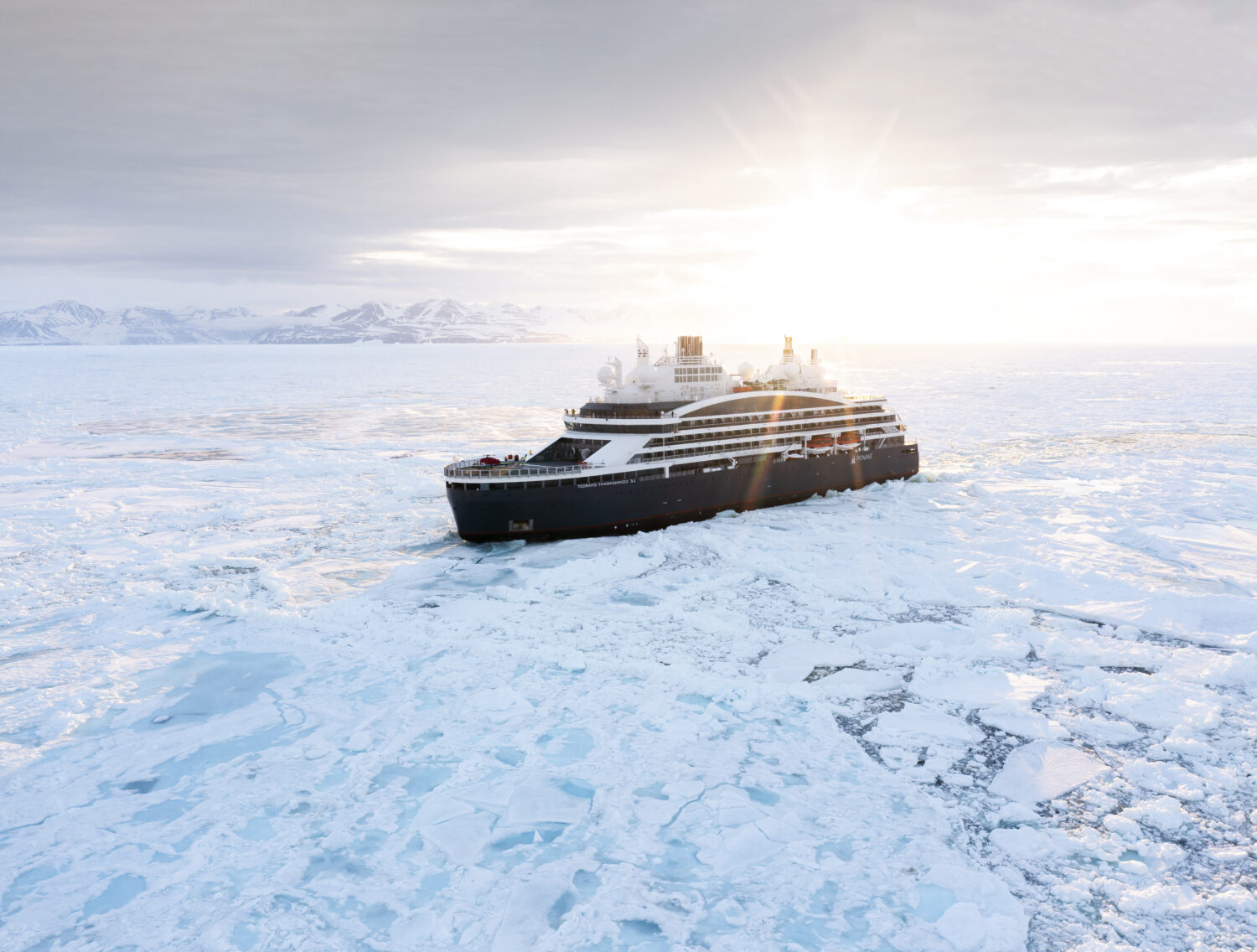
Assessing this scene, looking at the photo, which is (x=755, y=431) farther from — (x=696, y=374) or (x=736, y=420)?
(x=696, y=374)

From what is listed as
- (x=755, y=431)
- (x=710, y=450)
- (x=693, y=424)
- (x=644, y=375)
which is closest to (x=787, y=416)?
(x=755, y=431)

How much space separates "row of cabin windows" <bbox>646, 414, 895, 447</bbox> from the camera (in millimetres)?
36688

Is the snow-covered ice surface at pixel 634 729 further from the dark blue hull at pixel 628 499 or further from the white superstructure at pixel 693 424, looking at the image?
the white superstructure at pixel 693 424

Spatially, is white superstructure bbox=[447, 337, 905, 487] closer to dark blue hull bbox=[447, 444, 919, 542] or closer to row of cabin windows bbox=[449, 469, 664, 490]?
row of cabin windows bbox=[449, 469, 664, 490]

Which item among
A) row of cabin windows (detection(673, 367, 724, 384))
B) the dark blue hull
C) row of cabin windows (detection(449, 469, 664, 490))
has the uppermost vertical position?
row of cabin windows (detection(673, 367, 724, 384))

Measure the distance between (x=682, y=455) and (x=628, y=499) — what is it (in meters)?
4.22

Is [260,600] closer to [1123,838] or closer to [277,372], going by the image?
[1123,838]

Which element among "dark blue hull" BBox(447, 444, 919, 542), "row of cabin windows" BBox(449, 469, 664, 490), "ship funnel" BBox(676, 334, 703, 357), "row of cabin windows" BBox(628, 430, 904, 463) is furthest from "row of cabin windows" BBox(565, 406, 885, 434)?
"ship funnel" BBox(676, 334, 703, 357)

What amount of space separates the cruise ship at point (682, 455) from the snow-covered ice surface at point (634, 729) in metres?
1.69

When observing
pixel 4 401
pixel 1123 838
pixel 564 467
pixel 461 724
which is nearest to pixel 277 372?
pixel 4 401

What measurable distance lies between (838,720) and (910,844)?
4.50 meters

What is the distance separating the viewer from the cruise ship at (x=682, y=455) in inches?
1291

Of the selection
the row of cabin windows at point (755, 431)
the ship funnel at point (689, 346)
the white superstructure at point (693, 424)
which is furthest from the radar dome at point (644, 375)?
the row of cabin windows at point (755, 431)

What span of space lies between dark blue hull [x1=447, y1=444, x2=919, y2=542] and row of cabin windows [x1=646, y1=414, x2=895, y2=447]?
5.90 ft
